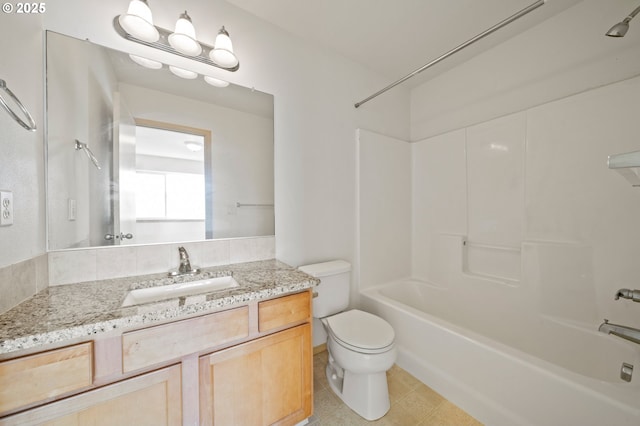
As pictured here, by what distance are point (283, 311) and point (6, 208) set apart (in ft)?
3.58

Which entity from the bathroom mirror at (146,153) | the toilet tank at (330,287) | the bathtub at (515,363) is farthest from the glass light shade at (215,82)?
the bathtub at (515,363)

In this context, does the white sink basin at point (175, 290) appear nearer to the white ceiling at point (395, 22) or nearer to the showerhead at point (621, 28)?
the white ceiling at point (395, 22)

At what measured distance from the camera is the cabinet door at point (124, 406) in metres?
0.68

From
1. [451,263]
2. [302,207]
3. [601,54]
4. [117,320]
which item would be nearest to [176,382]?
[117,320]

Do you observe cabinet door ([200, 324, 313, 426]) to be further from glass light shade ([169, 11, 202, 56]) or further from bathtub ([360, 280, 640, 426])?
glass light shade ([169, 11, 202, 56])

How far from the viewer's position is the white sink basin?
104cm

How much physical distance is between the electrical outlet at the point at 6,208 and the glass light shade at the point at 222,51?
1.15 metres

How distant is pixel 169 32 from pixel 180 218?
3.53 ft

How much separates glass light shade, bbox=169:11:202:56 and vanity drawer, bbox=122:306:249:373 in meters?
1.42

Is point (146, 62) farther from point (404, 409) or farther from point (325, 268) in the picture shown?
point (404, 409)

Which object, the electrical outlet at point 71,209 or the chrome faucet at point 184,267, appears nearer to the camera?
the electrical outlet at point 71,209

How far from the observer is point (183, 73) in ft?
4.39

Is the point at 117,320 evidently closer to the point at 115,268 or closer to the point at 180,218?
the point at 115,268

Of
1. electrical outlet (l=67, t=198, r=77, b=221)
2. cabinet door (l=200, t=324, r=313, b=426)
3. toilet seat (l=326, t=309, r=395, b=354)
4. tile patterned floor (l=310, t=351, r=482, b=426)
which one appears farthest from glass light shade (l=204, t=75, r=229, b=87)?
tile patterned floor (l=310, t=351, r=482, b=426)
